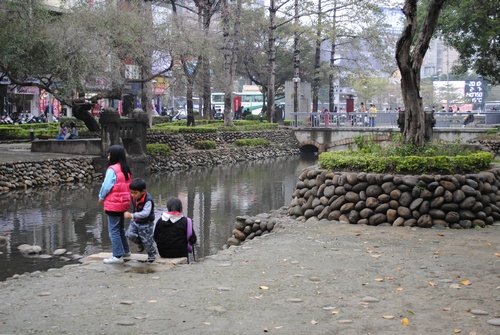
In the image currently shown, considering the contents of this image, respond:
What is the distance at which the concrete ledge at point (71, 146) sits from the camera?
2912 centimetres

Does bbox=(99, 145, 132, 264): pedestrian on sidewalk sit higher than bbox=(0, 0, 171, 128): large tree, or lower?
lower

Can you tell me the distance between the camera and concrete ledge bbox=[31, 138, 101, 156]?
2912 centimetres

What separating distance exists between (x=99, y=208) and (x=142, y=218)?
35.9 feet

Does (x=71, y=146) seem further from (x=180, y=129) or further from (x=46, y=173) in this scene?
(x=180, y=129)

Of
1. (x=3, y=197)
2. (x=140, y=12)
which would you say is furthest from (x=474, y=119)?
(x=3, y=197)

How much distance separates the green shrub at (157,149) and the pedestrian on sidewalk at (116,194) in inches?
889

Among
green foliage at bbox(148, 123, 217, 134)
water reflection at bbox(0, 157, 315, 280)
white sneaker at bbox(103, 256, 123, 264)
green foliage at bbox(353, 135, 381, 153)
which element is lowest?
water reflection at bbox(0, 157, 315, 280)

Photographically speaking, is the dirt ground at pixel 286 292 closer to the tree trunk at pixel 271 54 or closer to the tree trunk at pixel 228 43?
the tree trunk at pixel 228 43

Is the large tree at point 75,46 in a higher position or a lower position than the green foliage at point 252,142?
higher

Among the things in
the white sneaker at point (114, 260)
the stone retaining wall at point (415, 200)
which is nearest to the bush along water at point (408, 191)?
the stone retaining wall at point (415, 200)

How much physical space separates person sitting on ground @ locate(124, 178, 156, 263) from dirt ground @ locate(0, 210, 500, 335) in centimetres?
37

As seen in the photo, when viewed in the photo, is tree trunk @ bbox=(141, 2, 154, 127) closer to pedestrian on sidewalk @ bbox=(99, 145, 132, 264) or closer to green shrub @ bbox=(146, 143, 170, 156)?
green shrub @ bbox=(146, 143, 170, 156)

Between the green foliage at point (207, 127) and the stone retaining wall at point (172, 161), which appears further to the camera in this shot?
the green foliage at point (207, 127)

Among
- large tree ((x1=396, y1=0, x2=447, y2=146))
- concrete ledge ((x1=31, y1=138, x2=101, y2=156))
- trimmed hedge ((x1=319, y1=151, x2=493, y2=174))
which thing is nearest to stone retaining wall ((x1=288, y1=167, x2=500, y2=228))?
trimmed hedge ((x1=319, y1=151, x2=493, y2=174))
